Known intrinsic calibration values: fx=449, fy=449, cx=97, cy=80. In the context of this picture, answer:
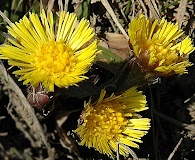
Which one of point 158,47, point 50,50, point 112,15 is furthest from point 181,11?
point 50,50

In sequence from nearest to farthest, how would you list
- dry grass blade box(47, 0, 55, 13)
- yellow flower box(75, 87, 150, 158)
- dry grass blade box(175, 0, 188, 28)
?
yellow flower box(75, 87, 150, 158)
dry grass blade box(47, 0, 55, 13)
dry grass blade box(175, 0, 188, 28)

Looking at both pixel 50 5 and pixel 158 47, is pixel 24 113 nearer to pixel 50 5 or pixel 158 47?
pixel 50 5

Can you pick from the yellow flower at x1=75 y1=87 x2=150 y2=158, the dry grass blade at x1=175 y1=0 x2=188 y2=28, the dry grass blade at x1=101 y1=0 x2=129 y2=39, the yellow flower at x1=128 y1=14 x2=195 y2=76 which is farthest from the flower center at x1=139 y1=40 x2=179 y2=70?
the dry grass blade at x1=175 y1=0 x2=188 y2=28

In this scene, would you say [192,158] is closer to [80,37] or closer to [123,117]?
[123,117]

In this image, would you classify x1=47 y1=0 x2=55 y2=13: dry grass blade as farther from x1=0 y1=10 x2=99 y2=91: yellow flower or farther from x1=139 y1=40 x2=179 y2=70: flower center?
x1=139 y1=40 x2=179 y2=70: flower center

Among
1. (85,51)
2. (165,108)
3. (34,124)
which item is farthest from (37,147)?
(85,51)

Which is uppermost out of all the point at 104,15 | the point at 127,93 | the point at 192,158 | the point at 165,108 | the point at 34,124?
the point at 104,15

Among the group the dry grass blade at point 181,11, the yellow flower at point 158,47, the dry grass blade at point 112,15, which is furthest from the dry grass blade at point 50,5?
the dry grass blade at point 181,11
